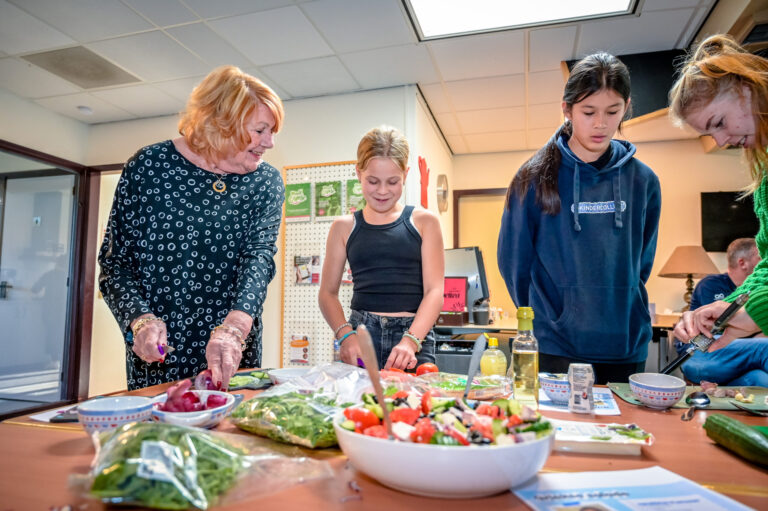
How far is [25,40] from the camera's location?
3.22 meters

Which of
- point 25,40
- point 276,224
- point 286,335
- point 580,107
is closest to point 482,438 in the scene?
point 276,224

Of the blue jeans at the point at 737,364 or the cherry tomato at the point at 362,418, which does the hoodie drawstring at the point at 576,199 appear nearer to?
the cherry tomato at the point at 362,418

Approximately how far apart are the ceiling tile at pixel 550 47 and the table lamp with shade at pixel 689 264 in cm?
238

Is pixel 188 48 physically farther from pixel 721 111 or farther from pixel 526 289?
pixel 721 111

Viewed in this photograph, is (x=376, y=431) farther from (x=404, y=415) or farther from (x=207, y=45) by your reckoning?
(x=207, y=45)

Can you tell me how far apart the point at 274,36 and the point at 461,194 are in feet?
10.4

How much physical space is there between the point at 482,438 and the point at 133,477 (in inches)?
16.1

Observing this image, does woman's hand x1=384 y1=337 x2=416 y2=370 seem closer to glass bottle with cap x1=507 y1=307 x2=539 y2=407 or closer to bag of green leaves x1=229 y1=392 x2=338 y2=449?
glass bottle with cap x1=507 y1=307 x2=539 y2=407

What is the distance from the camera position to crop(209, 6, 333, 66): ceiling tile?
295 centimetres

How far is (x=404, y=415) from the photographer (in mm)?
665

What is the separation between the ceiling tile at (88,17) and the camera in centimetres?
279

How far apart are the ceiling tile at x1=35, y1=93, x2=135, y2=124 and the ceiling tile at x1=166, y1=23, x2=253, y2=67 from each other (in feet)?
4.70

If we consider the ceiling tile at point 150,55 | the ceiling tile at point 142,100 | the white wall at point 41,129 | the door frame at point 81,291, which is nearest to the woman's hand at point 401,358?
the ceiling tile at point 150,55

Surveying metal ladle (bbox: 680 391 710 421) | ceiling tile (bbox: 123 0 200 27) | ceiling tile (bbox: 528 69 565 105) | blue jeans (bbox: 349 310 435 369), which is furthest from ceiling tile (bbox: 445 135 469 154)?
metal ladle (bbox: 680 391 710 421)
